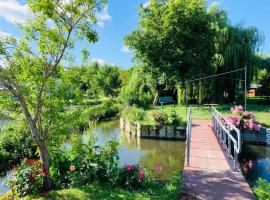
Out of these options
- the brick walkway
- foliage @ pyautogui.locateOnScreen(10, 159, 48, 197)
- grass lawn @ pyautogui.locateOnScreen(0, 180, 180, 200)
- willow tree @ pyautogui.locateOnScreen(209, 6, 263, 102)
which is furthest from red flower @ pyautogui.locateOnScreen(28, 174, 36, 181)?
willow tree @ pyautogui.locateOnScreen(209, 6, 263, 102)

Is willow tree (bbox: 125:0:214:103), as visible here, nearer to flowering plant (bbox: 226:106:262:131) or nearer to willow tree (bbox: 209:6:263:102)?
willow tree (bbox: 209:6:263:102)

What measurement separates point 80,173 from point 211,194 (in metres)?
2.62

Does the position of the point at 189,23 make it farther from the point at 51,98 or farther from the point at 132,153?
the point at 51,98

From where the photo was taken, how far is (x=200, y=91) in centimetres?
1969

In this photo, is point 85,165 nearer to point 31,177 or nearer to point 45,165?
point 45,165

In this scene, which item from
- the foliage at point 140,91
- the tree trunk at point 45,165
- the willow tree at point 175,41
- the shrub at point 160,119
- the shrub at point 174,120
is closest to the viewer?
the tree trunk at point 45,165

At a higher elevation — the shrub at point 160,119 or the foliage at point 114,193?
the shrub at point 160,119

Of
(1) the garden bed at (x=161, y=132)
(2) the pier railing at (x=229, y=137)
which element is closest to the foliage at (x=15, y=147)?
(1) the garden bed at (x=161, y=132)

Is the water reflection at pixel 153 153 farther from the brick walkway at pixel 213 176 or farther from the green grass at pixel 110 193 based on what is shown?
the green grass at pixel 110 193

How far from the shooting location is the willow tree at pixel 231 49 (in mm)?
18500

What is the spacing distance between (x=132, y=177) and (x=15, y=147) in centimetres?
565

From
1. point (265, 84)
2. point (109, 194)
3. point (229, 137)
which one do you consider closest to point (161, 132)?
point (229, 137)

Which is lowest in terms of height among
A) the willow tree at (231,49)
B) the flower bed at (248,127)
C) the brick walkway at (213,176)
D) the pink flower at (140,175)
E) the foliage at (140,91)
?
the brick walkway at (213,176)

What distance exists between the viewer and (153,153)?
10469 millimetres
